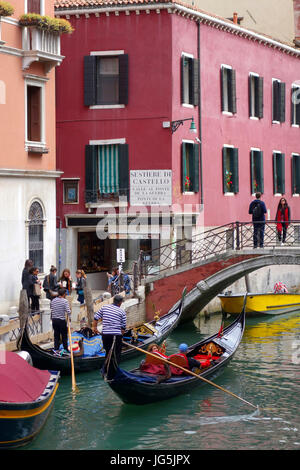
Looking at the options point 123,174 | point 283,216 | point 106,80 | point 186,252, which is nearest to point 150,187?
point 123,174

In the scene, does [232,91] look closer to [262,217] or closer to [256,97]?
[256,97]

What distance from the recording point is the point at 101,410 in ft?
38.7

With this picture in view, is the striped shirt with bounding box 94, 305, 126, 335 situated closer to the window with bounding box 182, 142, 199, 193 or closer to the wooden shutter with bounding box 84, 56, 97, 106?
the window with bounding box 182, 142, 199, 193

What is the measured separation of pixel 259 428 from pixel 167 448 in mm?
1353

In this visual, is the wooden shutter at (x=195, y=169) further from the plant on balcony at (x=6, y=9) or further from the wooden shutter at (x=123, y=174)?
the plant on balcony at (x=6, y=9)

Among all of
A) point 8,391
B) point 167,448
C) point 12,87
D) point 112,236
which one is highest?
point 12,87

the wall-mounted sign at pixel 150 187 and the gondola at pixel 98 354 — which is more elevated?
the wall-mounted sign at pixel 150 187

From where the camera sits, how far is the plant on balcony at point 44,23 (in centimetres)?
1631

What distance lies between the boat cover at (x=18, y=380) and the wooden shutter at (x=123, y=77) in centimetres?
950

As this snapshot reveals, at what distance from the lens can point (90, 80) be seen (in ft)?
63.2

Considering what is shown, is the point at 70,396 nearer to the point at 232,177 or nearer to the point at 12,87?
the point at 12,87

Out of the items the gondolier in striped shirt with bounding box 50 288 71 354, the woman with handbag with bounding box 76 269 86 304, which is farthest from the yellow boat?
the gondolier in striped shirt with bounding box 50 288 71 354

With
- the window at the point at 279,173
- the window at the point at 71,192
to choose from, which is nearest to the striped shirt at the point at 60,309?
the window at the point at 71,192

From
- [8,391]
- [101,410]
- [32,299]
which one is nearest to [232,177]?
[32,299]
